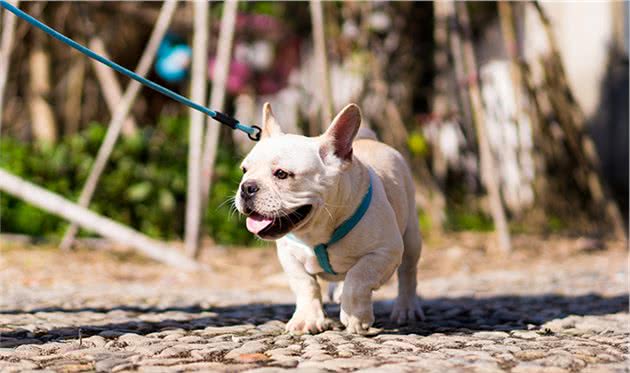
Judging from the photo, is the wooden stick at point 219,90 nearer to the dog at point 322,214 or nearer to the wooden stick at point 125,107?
the wooden stick at point 125,107

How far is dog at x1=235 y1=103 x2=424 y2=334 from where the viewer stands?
3506 mm

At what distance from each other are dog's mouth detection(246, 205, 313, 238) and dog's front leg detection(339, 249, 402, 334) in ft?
1.14

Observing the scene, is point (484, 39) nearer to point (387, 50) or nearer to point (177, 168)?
point (387, 50)

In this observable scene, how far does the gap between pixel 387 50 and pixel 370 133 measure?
18.1 ft

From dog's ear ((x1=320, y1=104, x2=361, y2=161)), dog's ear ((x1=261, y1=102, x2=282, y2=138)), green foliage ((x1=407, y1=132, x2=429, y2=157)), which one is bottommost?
dog's ear ((x1=320, y1=104, x2=361, y2=161))

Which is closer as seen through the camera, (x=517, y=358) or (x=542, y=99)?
(x=517, y=358)

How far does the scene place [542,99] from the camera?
9047 mm

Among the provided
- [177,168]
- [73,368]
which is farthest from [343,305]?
[177,168]

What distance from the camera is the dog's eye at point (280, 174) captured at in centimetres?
354

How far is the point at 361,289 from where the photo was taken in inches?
144

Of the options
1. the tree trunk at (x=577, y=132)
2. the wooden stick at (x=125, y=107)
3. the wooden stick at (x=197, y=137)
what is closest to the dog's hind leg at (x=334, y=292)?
the wooden stick at (x=197, y=137)

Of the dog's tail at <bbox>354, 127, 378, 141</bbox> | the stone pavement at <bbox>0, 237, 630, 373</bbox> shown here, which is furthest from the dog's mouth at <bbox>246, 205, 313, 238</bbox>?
the dog's tail at <bbox>354, 127, 378, 141</bbox>

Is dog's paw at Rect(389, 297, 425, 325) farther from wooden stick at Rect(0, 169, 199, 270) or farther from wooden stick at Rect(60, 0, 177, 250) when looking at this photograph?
wooden stick at Rect(60, 0, 177, 250)

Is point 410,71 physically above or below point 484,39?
below
